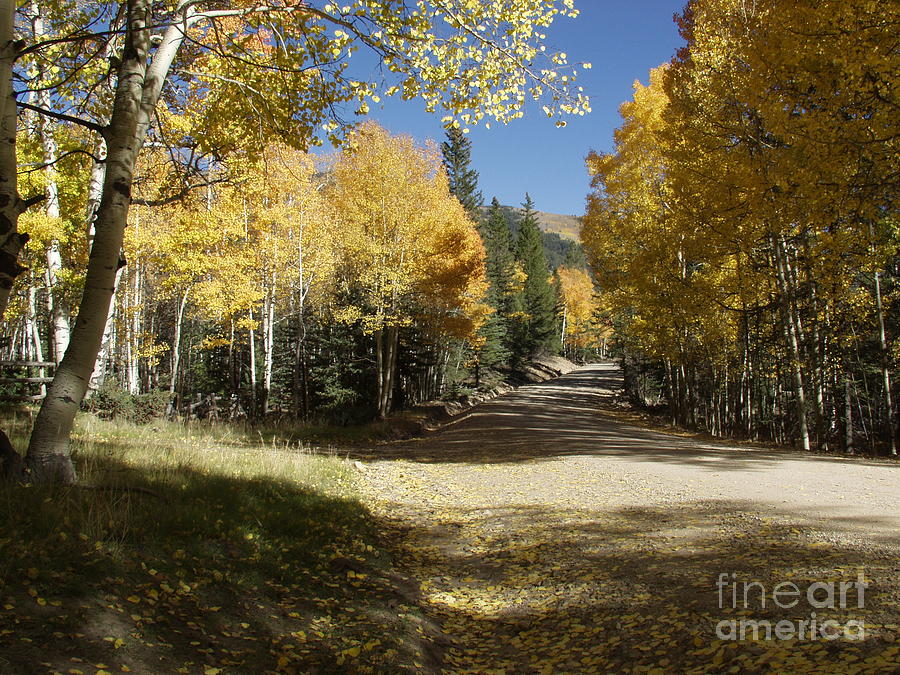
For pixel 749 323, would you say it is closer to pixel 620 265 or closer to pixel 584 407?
pixel 620 265

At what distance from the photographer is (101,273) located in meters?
4.26

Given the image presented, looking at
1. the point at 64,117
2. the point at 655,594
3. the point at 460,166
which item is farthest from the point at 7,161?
the point at 460,166

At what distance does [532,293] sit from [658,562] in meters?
42.2

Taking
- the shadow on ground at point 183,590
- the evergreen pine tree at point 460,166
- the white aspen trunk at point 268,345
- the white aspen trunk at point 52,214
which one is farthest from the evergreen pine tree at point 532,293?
the shadow on ground at point 183,590

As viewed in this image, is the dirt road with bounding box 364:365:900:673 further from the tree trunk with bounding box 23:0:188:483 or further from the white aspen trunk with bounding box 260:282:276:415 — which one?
the white aspen trunk with bounding box 260:282:276:415

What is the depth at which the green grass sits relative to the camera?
9.14ft

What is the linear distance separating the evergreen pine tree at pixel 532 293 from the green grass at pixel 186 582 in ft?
125

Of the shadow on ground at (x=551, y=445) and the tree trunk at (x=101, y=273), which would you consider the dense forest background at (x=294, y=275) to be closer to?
the shadow on ground at (x=551, y=445)

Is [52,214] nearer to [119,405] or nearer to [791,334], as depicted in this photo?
[119,405]

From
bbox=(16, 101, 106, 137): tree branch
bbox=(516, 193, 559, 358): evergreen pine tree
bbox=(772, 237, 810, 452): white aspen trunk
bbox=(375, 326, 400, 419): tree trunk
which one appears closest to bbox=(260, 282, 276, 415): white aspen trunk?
bbox=(375, 326, 400, 419): tree trunk

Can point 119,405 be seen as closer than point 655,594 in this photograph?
No

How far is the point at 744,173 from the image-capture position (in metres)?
9.43

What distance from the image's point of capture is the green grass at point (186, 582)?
2787 millimetres

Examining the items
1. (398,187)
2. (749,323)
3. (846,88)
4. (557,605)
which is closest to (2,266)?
(557,605)
